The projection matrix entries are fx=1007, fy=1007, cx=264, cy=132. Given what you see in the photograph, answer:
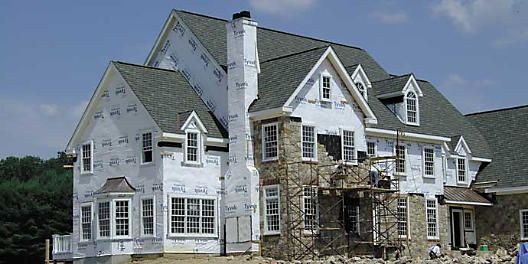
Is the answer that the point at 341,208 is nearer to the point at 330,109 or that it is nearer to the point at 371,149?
the point at 371,149

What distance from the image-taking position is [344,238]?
4347 cm

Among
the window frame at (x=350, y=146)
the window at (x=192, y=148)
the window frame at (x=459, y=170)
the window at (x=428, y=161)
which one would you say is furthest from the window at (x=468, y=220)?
the window at (x=192, y=148)

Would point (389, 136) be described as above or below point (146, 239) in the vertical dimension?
above

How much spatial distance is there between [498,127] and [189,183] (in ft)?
68.1

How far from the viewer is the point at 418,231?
48062 millimetres

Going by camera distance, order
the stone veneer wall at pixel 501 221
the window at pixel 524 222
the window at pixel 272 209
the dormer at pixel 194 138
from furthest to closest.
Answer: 1. the stone veneer wall at pixel 501 221
2. the window at pixel 524 222
3. the dormer at pixel 194 138
4. the window at pixel 272 209

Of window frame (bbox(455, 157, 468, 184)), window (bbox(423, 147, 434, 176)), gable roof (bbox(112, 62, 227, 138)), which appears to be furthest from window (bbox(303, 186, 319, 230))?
window frame (bbox(455, 157, 468, 184))

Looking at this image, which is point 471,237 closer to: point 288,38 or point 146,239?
point 288,38

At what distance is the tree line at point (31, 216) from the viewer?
224 feet

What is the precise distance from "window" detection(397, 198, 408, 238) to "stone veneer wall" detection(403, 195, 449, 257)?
23 centimetres

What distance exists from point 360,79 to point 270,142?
761cm

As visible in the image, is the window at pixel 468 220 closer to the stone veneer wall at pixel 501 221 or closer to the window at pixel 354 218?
the stone veneer wall at pixel 501 221

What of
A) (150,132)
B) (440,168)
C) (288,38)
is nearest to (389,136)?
(440,168)

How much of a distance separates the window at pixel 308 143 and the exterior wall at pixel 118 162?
20.2ft
